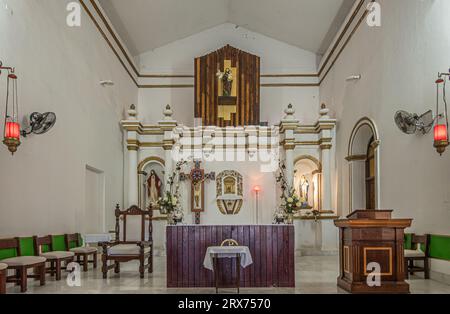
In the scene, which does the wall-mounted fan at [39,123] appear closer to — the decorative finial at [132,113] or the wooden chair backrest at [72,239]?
Result: the wooden chair backrest at [72,239]

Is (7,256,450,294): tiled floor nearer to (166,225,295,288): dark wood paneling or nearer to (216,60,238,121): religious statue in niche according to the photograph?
(166,225,295,288): dark wood paneling

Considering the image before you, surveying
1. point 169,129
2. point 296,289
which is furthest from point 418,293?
point 169,129

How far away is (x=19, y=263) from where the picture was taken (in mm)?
6062

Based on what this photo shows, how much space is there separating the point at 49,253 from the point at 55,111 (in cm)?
243

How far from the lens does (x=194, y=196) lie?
12234 millimetres

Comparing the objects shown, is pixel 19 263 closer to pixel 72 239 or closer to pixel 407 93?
pixel 72 239

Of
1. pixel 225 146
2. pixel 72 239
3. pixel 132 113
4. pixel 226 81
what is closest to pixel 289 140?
pixel 225 146

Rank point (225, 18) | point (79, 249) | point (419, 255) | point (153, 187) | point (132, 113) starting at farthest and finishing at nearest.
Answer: point (225, 18) < point (153, 187) < point (132, 113) < point (79, 249) < point (419, 255)

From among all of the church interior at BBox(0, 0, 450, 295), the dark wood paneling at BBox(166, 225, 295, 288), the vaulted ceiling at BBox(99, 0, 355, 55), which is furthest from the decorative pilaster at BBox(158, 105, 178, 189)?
the dark wood paneling at BBox(166, 225, 295, 288)

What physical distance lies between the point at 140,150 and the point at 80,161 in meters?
3.31

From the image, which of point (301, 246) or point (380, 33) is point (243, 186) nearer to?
point (301, 246)

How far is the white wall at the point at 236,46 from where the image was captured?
14.4m

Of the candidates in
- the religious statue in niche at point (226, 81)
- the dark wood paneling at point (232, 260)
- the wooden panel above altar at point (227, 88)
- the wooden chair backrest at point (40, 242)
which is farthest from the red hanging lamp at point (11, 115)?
the religious statue in niche at point (226, 81)

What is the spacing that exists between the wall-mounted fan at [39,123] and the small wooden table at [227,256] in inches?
122
